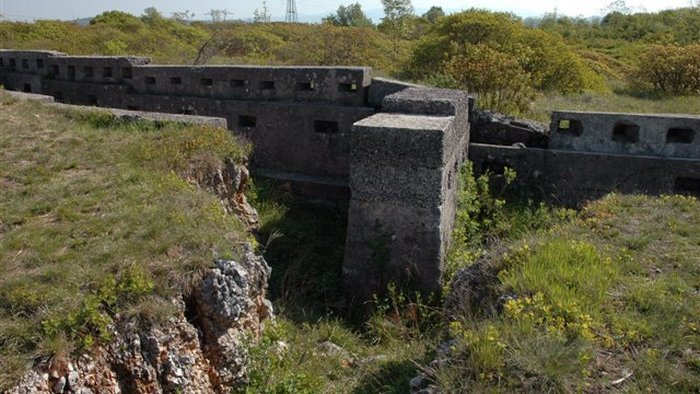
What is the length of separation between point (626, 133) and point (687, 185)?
2.93 feet

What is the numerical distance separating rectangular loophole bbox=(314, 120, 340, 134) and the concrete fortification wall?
0.02 metres

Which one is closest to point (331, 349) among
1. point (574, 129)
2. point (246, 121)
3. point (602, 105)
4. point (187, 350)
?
point (187, 350)

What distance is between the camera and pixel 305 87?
25.4 ft

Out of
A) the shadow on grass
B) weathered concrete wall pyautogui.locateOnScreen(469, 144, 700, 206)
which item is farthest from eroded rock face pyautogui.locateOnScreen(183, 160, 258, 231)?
weathered concrete wall pyautogui.locateOnScreen(469, 144, 700, 206)

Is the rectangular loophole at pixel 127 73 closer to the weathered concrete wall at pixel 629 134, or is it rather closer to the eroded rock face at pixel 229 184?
the eroded rock face at pixel 229 184

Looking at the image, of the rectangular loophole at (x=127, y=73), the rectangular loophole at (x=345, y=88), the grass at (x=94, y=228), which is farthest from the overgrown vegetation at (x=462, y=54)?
the grass at (x=94, y=228)

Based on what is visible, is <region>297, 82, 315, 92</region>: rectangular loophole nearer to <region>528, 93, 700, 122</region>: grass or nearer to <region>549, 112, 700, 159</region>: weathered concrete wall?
<region>549, 112, 700, 159</region>: weathered concrete wall

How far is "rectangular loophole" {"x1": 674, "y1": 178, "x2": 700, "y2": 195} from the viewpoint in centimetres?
620

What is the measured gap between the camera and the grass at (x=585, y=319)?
270 cm

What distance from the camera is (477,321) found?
3.33m

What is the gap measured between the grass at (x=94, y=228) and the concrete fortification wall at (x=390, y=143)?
4.82ft

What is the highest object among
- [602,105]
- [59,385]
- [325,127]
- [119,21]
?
[119,21]

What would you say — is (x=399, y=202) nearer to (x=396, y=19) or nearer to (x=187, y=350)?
(x=187, y=350)

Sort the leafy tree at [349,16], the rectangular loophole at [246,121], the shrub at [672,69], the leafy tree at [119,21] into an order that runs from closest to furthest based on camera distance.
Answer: the rectangular loophole at [246,121] < the shrub at [672,69] < the leafy tree at [119,21] < the leafy tree at [349,16]
